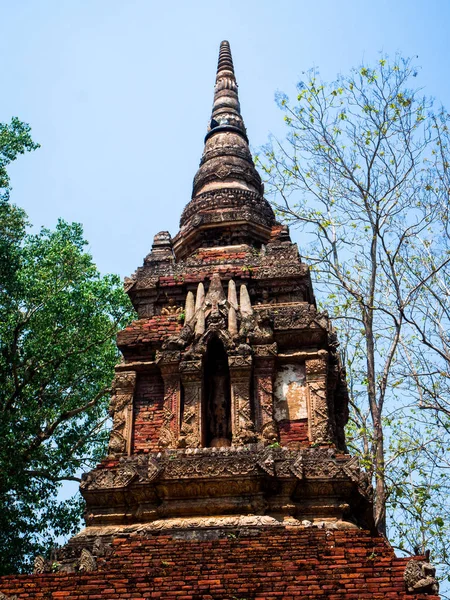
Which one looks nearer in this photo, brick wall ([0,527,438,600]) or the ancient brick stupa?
brick wall ([0,527,438,600])

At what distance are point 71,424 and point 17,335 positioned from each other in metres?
2.92

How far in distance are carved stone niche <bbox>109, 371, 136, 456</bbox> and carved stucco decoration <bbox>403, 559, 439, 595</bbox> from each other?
4868 mm

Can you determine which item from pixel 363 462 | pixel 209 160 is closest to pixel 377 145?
pixel 209 160

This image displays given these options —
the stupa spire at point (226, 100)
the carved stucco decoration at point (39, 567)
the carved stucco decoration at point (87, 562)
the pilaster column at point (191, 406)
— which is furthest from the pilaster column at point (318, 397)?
the stupa spire at point (226, 100)

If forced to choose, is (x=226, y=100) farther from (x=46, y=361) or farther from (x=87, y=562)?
(x=87, y=562)

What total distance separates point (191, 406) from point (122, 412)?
3.83 feet

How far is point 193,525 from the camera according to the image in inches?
384

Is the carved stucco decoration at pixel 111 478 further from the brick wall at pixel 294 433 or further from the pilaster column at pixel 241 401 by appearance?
the brick wall at pixel 294 433

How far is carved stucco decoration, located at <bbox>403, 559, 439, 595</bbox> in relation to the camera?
758 cm

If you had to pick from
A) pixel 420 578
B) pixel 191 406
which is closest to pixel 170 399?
pixel 191 406

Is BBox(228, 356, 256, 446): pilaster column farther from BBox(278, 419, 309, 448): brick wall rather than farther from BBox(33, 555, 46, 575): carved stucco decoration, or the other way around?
BBox(33, 555, 46, 575): carved stucco decoration

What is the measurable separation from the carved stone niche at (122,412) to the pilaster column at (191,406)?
2.96 ft

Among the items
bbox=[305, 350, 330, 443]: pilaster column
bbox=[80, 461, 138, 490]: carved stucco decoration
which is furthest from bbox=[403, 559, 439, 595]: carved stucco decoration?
bbox=[80, 461, 138, 490]: carved stucco decoration

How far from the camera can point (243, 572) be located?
8.02 metres
